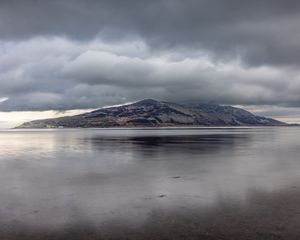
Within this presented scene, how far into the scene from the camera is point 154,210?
59.4 ft

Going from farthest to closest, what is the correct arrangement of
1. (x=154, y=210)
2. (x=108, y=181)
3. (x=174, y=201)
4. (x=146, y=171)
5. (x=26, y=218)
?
1. (x=146, y=171)
2. (x=108, y=181)
3. (x=174, y=201)
4. (x=154, y=210)
5. (x=26, y=218)

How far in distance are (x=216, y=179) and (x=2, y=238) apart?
19556 millimetres

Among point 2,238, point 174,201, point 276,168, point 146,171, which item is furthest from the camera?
point 276,168

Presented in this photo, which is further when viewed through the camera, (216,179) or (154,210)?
(216,179)

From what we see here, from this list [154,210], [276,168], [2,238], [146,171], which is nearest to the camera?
[2,238]

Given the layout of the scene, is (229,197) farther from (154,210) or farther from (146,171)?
(146,171)

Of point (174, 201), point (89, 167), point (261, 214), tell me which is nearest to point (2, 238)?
point (174, 201)

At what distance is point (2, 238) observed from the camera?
13.7m

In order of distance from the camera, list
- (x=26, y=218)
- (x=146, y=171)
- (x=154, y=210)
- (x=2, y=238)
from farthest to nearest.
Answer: (x=146, y=171)
(x=154, y=210)
(x=26, y=218)
(x=2, y=238)

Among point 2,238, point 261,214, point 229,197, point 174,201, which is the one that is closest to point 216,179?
Answer: point 229,197

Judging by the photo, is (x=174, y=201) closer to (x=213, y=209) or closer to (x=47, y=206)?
(x=213, y=209)

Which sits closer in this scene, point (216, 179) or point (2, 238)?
point (2, 238)

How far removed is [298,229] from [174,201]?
25.7 feet

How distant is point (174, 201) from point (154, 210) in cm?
255
